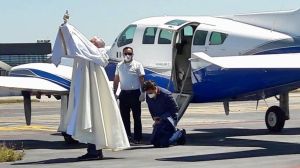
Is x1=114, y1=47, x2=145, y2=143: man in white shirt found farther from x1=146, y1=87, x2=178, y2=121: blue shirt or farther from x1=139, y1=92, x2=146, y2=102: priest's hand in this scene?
x1=146, y1=87, x2=178, y2=121: blue shirt

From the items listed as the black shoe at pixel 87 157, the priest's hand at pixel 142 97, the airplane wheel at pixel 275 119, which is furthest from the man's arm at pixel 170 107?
the airplane wheel at pixel 275 119

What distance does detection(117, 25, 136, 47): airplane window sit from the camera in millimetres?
21594

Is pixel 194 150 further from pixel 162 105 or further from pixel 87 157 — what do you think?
pixel 87 157

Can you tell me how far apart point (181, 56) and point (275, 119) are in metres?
3.29

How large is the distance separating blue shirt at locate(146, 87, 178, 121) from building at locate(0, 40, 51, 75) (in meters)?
83.2

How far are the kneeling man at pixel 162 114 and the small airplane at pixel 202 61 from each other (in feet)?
3.88

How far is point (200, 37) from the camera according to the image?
65.1ft

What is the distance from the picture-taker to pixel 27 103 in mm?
19188

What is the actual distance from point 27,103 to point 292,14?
666 centimetres

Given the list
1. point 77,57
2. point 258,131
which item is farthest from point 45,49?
point 77,57

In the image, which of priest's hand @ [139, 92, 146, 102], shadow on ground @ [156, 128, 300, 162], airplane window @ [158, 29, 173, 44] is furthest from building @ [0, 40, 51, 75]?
priest's hand @ [139, 92, 146, 102]

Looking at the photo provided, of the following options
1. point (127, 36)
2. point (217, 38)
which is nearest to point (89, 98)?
point (217, 38)

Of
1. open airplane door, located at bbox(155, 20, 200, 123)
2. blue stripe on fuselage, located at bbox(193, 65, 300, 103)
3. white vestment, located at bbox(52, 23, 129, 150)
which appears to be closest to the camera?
white vestment, located at bbox(52, 23, 129, 150)

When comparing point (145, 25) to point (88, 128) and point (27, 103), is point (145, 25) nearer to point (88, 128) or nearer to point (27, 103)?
point (27, 103)
